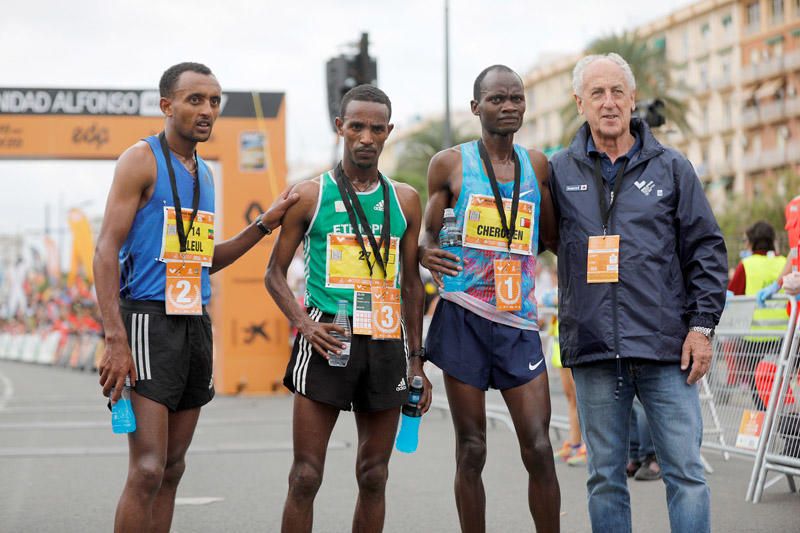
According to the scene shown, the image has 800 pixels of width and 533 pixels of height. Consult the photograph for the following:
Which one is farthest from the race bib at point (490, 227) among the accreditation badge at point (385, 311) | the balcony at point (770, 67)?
the balcony at point (770, 67)

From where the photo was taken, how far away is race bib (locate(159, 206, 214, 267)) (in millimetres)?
5305

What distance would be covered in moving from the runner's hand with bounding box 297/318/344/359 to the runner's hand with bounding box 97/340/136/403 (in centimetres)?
79

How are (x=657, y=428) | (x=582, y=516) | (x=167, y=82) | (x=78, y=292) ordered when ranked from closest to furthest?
(x=657, y=428)
(x=167, y=82)
(x=582, y=516)
(x=78, y=292)

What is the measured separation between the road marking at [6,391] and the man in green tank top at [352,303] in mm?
14168

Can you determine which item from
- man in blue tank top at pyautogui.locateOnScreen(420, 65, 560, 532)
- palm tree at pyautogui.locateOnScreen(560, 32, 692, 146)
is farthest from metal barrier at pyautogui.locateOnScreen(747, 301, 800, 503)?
palm tree at pyautogui.locateOnScreen(560, 32, 692, 146)

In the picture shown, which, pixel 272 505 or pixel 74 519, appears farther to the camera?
pixel 272 505

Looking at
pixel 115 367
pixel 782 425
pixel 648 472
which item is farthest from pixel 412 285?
pixel 648 472

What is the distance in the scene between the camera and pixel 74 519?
7.95 m

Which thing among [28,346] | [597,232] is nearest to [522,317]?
[597,232]

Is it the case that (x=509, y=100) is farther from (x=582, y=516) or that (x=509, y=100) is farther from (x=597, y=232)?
(x=582, y=516)

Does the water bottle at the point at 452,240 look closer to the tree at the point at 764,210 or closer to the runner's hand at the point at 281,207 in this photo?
the runner's hand at the point at 281,207

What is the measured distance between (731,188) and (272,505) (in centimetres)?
7571

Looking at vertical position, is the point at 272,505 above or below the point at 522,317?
below

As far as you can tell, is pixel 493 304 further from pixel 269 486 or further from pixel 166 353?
pixel 269 486
